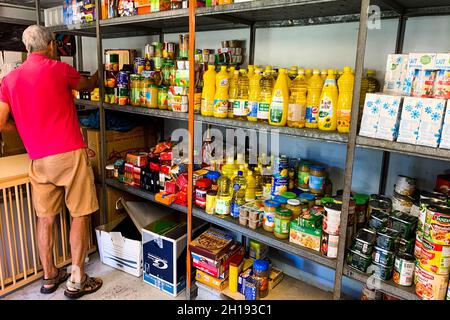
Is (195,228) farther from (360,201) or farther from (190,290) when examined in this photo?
(360,201)

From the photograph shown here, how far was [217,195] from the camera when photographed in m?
2.08

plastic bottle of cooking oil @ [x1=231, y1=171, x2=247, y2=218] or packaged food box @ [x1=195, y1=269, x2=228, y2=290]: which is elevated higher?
plastic bottle of cooking oil @ [x1=231, y1=171, x2=247, y2=218]

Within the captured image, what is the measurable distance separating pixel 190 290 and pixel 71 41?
272 centimetres

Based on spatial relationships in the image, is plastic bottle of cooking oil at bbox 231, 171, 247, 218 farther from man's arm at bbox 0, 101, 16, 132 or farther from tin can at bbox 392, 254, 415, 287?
man's arm at bbox 0, 101, 16, 132

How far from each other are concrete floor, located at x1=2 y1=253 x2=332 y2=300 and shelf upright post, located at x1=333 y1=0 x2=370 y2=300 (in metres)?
0.59

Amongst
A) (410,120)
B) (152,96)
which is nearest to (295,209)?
(410,120)

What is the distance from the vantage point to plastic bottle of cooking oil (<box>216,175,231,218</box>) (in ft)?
6.71

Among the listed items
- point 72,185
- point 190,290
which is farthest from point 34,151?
point 190,290

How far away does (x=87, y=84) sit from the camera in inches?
95.1

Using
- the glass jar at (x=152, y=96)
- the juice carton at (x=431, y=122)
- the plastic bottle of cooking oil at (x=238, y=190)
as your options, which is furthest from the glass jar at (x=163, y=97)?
the juice carton at (x=431, y=122)

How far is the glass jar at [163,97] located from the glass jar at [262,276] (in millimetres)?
1201

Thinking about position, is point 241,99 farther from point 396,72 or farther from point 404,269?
point 404,269

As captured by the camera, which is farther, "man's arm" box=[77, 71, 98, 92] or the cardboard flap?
the cardboard flap

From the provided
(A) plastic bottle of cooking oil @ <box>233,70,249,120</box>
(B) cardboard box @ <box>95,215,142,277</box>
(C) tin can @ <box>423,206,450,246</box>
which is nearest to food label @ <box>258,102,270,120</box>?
(A) plastic bottle of cooking oil @ <box>233,70,249,120</box>
